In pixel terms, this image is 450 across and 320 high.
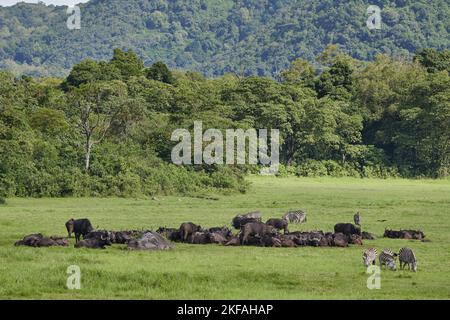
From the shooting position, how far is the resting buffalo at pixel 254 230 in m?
23.2

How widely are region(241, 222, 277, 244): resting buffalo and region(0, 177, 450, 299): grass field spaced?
109cm

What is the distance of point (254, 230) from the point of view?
23.6 meters

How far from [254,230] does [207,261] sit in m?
4.40

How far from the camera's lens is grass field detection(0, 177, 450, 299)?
15.6m

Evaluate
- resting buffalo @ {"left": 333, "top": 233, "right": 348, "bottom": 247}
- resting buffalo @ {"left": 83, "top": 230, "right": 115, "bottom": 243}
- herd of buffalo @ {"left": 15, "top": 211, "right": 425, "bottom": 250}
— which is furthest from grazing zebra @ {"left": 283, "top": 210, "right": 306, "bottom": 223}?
resting buffalo @ {"left": 83, "top": 230, "right": 115, "bottom": 243}

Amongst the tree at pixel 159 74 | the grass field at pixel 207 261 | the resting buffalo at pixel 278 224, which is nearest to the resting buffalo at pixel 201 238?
the grass field at pixel 207 261

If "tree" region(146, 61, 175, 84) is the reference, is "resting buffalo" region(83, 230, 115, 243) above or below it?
below

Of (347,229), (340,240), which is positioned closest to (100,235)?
(340,240)

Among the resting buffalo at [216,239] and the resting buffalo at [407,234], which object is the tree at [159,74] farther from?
the resting buffalo at [216,239]

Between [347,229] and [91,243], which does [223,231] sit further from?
[91,243]

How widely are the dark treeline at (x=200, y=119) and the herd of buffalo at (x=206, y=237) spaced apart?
14134mm

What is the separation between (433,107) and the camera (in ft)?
192

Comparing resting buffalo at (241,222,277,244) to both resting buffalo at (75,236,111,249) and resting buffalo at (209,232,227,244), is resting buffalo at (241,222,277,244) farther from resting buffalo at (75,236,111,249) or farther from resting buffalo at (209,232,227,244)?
resting buffalo at (75,236,111,249)

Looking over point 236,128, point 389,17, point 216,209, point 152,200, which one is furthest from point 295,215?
point 389,17
